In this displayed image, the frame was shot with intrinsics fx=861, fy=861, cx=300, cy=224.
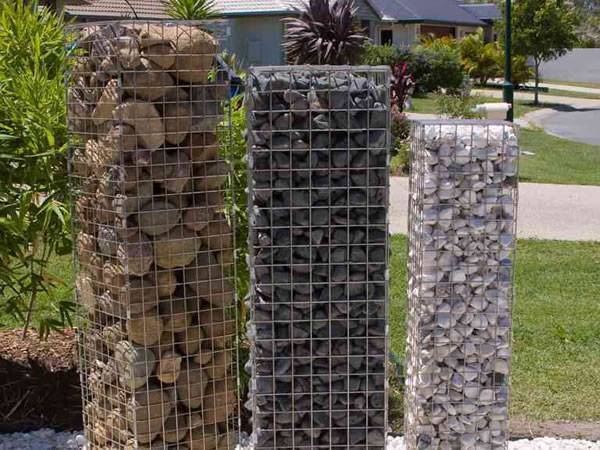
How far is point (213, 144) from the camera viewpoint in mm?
3311

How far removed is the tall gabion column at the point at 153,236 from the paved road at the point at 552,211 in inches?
236

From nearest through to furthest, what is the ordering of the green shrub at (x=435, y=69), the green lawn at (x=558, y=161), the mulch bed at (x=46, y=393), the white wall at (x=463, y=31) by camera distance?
the mulch bed at (x=46, y=393), the green lawn at (x=558, y=161), the green shrub at (x=435, y=69), the white wall at (x=463, y=31)

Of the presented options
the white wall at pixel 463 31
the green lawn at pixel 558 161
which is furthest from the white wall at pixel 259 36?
the white wall at pixel 463 31

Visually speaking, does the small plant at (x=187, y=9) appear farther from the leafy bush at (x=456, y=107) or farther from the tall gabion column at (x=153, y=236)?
the leafy bush at (x=456, y=107)

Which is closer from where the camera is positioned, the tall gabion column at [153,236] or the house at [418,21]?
the tall gabion column at [153,236]

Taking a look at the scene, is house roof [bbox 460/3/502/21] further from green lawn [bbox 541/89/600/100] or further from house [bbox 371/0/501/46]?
green lawn [bbox 541/89/600/100]

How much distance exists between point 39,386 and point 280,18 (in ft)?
84.2

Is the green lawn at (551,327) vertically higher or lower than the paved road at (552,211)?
lower

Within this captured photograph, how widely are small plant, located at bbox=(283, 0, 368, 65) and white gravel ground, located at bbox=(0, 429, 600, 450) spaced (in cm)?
1369

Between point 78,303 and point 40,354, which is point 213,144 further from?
point 40,354

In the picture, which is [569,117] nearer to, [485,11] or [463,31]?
[463,31]

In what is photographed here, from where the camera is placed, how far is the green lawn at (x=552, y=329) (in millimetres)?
4922

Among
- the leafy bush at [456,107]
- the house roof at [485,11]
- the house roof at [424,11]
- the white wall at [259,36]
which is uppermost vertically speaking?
the house roof at [485,11]

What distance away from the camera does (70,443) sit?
14.5ft
